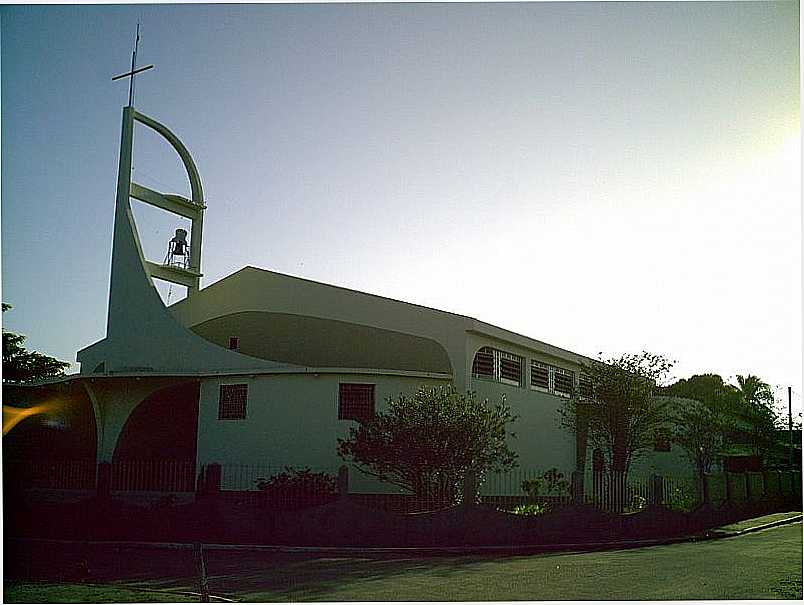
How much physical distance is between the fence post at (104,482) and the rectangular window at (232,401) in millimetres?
2824

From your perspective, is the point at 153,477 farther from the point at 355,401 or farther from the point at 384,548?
the point at 384,548

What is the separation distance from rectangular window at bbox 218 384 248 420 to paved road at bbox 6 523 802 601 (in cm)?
518

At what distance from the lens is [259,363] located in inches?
787

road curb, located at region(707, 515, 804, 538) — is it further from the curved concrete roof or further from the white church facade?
the curved concrete roof

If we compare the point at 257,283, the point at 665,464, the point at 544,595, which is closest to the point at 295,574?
the point at 544,595

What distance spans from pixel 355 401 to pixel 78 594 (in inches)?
358

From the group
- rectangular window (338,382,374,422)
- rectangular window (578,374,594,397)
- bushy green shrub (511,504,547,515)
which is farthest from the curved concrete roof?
rectangular window (578,374,594,397)

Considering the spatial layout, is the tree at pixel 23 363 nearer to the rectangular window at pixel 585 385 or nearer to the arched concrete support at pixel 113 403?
the arched concrete support at pixel 113 403

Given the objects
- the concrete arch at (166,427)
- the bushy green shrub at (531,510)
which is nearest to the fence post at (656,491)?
the bushy green shrub at (531,510)

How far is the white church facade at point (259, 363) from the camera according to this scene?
1952 centimetres

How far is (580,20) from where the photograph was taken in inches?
557

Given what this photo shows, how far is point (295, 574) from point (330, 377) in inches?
278

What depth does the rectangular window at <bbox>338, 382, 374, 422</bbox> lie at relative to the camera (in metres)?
19.5

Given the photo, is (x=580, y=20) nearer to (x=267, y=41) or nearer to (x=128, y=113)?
(x=267, y=41)
